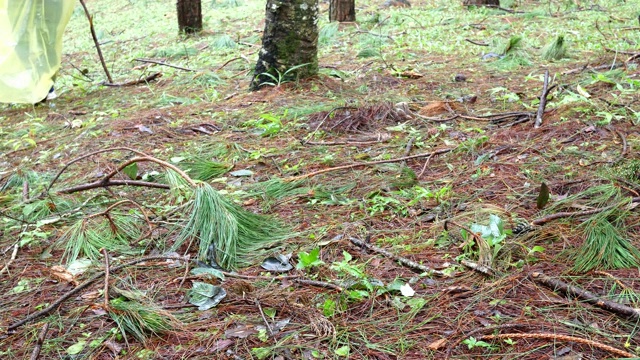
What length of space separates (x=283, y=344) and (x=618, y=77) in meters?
3.46

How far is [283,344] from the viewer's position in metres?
1.53

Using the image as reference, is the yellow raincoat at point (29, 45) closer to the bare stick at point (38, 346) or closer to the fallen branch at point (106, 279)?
the fallen branch at point (106, 279)

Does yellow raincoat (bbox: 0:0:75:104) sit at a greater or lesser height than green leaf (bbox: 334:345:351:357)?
greater

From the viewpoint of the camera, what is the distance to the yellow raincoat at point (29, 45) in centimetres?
386

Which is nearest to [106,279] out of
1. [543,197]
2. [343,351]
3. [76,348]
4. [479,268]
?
[76,348]

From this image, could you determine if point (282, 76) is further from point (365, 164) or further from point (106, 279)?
point (106, 279)

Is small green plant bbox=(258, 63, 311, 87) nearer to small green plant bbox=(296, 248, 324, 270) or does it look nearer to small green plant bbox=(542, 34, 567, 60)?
small green plant bbox=(542, 34, 567, 60)

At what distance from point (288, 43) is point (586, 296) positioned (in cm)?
313

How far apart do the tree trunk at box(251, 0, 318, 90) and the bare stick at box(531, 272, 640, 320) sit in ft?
9.68

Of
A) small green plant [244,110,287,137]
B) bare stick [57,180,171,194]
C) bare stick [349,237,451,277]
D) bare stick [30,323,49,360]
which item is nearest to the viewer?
bare stick [30,323,49,360]

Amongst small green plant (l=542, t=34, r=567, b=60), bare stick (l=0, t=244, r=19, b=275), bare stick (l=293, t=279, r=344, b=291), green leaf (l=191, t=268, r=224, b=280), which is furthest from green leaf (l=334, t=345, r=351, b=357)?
small green plant (l=542, t=34, r=567, b=60)

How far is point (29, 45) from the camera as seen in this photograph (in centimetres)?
397

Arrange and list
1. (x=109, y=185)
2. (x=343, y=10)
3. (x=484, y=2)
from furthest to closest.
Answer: (x=484, y=2), (x=343, y=10), (x=109, y=185)

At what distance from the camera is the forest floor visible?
158cm
